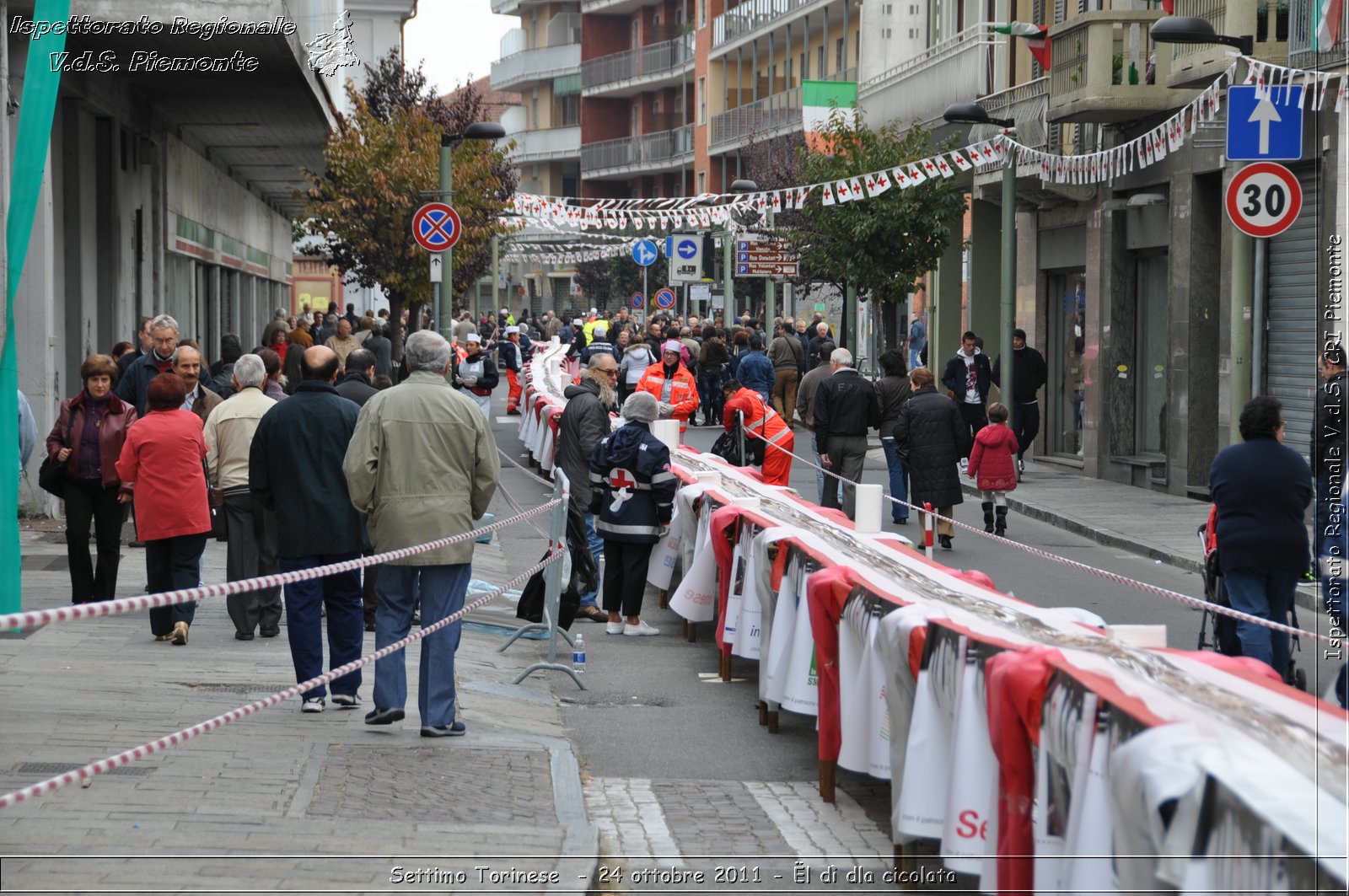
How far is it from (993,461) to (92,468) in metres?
8.95

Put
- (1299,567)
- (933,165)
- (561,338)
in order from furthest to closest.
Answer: (561,338) < (933,165) < (1299,567)

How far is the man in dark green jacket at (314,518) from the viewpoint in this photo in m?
8.73

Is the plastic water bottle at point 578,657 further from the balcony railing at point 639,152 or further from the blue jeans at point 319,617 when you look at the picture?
the balcony railing at point 639,152

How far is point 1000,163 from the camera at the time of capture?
92.3ft

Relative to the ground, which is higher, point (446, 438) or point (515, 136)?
point (515, 136)

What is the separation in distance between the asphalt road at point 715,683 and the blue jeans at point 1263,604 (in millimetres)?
289

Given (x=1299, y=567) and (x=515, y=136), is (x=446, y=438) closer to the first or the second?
(x=1299, y=567)

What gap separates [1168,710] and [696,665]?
674 centimetres

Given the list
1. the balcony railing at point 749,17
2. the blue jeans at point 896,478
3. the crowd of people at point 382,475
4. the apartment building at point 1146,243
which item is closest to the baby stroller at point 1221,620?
the crowd of people at point 382,475

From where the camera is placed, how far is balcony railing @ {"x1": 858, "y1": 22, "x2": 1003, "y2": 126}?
30547 mm

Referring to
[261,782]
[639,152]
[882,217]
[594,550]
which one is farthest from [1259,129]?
[639,152]

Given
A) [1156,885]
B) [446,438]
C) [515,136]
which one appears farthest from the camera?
[515,136]

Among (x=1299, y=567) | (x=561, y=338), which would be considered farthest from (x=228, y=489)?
(x=561, y=338)

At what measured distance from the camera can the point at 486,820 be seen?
6672 millimetres
